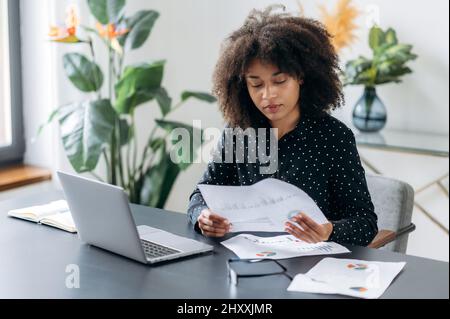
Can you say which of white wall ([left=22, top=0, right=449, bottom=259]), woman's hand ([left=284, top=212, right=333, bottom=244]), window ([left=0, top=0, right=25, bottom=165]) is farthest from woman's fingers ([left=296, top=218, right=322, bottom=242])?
window ([left=0, top=0, right=25, bottom=165])

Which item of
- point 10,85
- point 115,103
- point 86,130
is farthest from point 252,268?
point 10,85

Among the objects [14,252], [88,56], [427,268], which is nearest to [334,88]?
[427,268]

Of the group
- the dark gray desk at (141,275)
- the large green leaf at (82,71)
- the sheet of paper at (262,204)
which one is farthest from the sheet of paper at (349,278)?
the large green leaf at (82,71)

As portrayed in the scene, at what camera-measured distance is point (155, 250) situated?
65.8 inches

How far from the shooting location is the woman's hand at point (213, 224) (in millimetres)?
1763

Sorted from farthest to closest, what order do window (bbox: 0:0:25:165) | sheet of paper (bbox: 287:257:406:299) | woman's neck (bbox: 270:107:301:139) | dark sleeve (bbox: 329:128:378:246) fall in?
window (bbox: 0:0:25:165) → woman's neck (bbox: 270:107:301:139) → dark sleeve (bbox: 329:128:378:246) → sheet of paper (bbox: 287:257:406:299)

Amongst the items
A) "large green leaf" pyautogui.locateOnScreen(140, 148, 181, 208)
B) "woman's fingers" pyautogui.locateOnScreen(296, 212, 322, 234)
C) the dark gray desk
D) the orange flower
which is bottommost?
"large green leaf" pyautogui.locateOnScreen(140, 148, 181, 208)

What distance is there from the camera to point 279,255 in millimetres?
1636

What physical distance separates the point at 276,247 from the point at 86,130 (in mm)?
1348

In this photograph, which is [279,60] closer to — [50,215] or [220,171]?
[220,171]

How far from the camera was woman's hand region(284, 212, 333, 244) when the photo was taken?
161 centimetres

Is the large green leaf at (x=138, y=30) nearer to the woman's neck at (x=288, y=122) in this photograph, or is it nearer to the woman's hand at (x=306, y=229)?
the woman's neck at (x=288, y=122)

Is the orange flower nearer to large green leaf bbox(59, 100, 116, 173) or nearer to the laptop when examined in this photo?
large green leaf bbox(59, 100, 116, 173)

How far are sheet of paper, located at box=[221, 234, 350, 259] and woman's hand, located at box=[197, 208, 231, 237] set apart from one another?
0.11 ft
